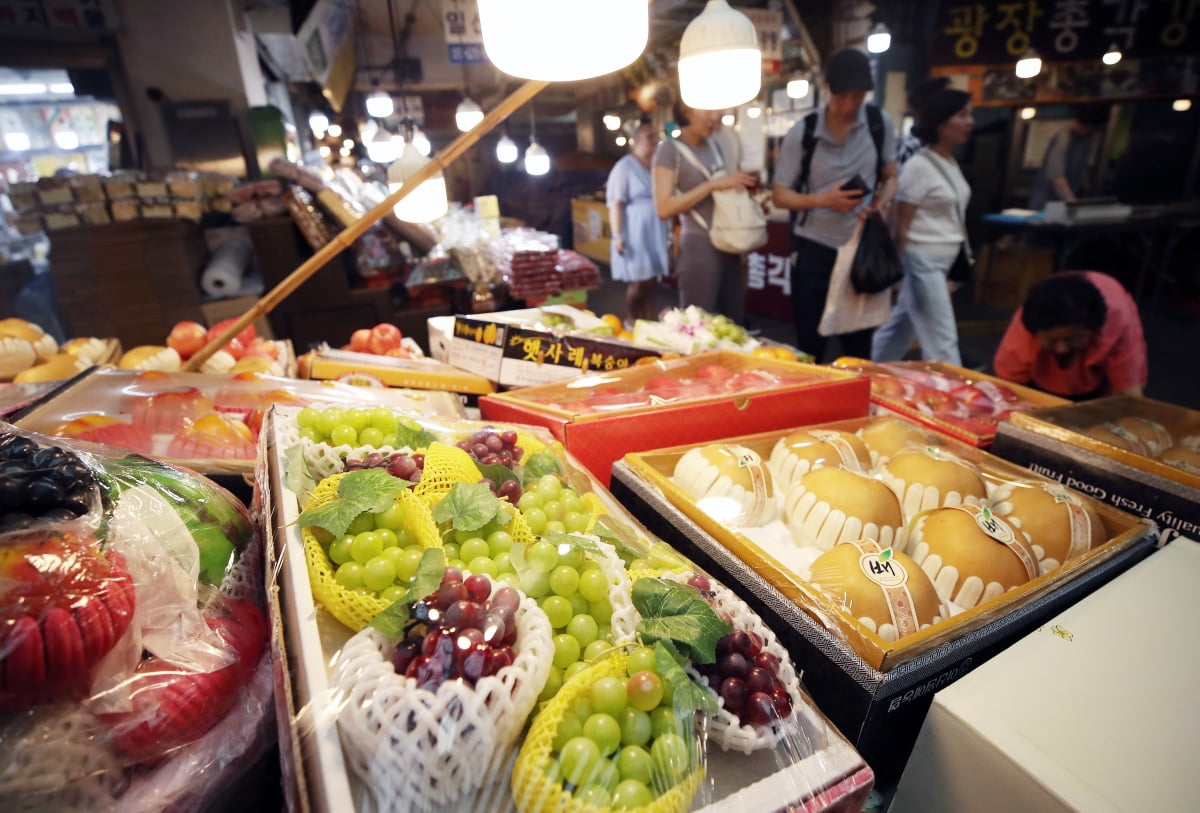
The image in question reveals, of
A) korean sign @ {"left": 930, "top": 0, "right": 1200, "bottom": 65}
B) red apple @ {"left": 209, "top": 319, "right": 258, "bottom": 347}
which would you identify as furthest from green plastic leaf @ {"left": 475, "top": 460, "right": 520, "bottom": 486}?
korean sign @ {"left": 930, "top": 0, "right": 1200, "bottom": 65}

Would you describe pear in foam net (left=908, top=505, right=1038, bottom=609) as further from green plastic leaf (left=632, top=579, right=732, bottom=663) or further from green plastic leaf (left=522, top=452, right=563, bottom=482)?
green plastic leaf (left=522, top=452, right=563, bottom=482)

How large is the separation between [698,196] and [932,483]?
8.33ft

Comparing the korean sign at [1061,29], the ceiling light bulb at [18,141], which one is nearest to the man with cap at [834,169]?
the korean sign at [1061,29]

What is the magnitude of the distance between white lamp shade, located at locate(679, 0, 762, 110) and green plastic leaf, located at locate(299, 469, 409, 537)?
148cm

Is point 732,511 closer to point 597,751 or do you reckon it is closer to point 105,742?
point 597,751

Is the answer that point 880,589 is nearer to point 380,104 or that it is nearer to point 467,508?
point 467,508

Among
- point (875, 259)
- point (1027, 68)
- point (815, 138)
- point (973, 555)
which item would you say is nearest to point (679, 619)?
point (973, 555)

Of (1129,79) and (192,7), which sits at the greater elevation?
(192,7)

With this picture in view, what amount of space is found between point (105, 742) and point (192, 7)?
7039 mm

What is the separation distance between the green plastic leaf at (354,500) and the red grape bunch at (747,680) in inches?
21.7

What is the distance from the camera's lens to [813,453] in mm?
1469

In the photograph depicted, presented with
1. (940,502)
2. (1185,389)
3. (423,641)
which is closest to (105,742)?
(423,641)

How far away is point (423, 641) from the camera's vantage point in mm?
716

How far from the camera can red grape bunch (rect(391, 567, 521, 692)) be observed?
67cm
